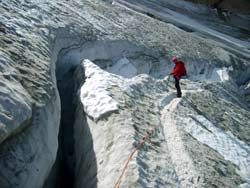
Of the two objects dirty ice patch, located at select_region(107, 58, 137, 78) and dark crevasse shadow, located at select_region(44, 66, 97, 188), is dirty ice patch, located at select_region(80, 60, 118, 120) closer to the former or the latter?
dark crevasse shadow, located at select_region(44, 66, 97, 188)

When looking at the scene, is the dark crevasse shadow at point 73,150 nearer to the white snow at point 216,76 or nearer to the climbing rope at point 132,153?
the climbing rope at point 132,153

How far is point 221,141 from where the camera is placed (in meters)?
12.0

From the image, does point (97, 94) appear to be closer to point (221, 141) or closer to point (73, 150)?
point (73, 150)

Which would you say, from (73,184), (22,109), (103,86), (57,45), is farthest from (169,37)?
(22,109)

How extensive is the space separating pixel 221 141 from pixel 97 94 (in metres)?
3.61

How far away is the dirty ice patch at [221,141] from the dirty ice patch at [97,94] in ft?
7.39

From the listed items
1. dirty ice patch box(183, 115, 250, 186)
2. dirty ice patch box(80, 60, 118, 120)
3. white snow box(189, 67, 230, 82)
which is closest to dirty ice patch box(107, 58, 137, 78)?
dirty ice patch box(80, 60, 118, 120)

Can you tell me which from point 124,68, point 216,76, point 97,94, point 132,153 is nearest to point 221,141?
point 97,94

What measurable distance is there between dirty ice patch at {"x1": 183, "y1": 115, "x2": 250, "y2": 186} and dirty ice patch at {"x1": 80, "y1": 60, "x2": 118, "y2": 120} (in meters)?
2.25

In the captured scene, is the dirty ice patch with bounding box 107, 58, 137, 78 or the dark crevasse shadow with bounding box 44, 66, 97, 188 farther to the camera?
the dirty ice patch with bounding box 107, 58, 137, 78

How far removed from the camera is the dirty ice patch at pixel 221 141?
11203 millimetres

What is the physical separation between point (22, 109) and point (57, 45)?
5900 mm

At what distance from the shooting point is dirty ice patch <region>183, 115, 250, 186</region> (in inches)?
441

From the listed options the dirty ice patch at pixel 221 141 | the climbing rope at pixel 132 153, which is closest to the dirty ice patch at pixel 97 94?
the climbing rope at pixel 132 153
